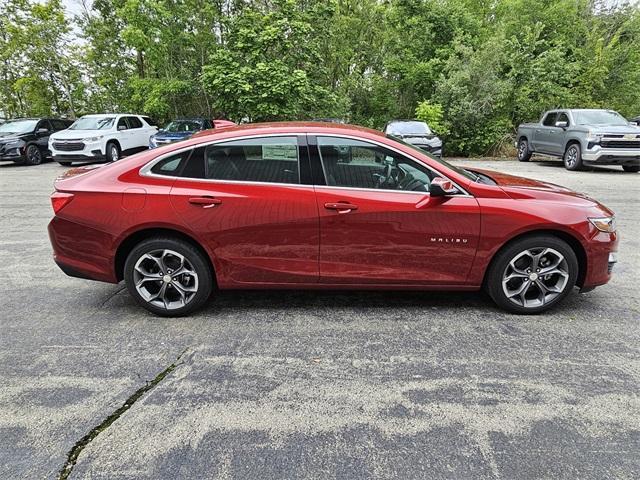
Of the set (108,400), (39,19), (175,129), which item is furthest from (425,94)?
(108,400)

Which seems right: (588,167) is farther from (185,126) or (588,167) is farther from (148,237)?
(148,237)

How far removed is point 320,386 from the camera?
284 cm

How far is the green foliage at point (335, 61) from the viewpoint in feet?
55.3

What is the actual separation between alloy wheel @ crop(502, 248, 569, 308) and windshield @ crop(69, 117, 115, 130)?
1501 cm

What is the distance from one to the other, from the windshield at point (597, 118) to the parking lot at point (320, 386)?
1178 cm

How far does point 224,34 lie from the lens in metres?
18.8

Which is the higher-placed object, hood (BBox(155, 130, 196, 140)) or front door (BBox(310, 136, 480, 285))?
hood (BBox(155, 130, 196, 140))

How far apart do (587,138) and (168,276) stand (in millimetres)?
13528

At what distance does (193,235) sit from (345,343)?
150 centimetres

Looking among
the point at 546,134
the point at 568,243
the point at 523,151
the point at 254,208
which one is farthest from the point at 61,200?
the point at 523,151

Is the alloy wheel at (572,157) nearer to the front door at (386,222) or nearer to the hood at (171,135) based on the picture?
the hood at (171,135)

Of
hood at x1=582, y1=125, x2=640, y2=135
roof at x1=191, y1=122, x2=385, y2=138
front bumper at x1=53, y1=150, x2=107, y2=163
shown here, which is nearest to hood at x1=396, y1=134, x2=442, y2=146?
hood at x1=582, y1=125, x2=640, y2=135

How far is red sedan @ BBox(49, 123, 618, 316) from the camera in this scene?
11.8ft

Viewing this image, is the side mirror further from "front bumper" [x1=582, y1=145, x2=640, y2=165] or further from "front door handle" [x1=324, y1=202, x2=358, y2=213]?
"front bumper" [x1=582, y1=145, x2=640, y2=165]
